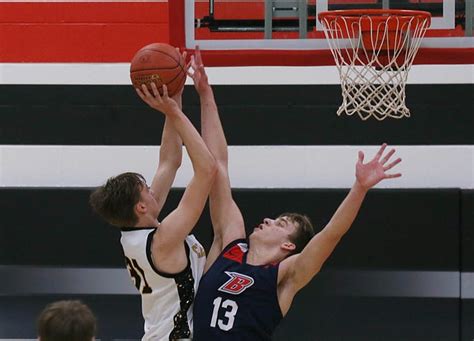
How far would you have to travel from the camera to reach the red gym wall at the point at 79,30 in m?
6.68

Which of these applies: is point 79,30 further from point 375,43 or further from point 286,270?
point 286,270

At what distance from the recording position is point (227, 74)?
671 cm

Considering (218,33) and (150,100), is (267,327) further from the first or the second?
(218,33)

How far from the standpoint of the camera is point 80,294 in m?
6.72

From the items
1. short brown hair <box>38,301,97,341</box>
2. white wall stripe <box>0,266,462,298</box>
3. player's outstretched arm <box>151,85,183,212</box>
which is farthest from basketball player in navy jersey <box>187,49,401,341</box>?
white wall stripe <box>0,266,462,298</box>

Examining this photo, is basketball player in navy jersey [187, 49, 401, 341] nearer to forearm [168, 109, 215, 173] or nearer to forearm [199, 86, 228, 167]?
forearm [199, 86, 228, 167]

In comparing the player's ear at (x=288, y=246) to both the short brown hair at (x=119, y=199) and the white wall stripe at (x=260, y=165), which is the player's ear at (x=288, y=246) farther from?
the white wall stripe at (x=260, y=165)

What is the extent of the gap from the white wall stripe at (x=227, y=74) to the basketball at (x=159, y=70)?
2.76m

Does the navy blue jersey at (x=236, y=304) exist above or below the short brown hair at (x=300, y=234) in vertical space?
below

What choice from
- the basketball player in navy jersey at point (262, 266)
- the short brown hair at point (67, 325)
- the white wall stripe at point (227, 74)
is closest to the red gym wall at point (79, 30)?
the white wall stripe at point (227, 74)

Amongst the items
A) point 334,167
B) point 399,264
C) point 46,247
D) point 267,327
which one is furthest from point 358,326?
point 267,327

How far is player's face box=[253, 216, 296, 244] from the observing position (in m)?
3.88

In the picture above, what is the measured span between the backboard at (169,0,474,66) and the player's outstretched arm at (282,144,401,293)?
162cm

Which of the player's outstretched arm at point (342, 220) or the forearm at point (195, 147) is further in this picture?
the forearm at point (195, 147)
